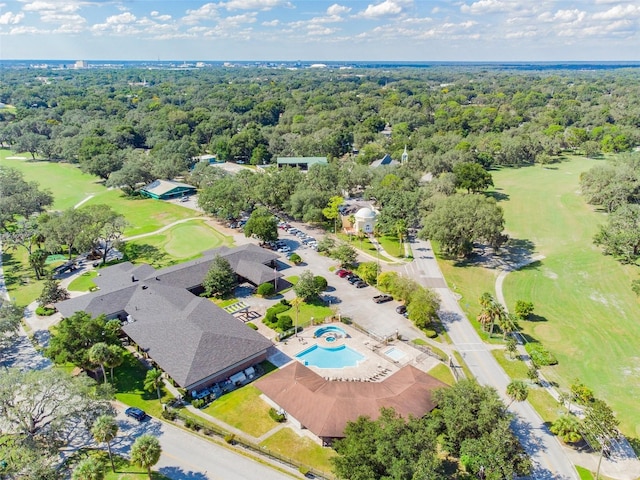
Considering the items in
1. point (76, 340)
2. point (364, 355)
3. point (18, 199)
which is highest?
point (18, 199)

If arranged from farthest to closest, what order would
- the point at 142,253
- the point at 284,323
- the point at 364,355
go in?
1. the point at 142,253
2. the point at 284,323
3. the point at 364,355

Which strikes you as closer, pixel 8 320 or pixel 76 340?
pixel 76 340

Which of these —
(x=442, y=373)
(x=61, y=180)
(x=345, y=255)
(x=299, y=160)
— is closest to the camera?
(x=442, y=373)

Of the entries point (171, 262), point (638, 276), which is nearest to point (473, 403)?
point (638, 276)

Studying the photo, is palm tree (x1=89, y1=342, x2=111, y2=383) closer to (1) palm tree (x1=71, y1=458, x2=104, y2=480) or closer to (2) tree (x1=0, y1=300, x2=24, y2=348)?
(1) palm tree (x1=71, y1=458, x2=104, y2=480)

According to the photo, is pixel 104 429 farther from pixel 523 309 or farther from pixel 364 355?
pixel 523 309

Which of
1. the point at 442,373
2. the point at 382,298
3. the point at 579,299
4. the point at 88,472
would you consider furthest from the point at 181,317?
the point at 579,299
